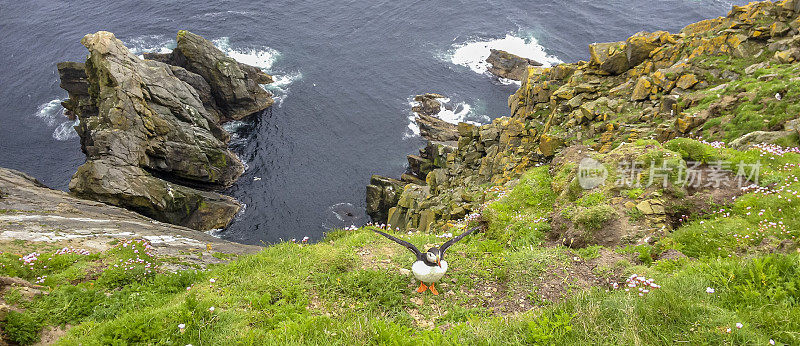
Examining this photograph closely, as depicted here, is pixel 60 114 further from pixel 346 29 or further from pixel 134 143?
pixel 346 29

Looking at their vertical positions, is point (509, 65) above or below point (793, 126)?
below

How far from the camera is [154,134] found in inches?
1849

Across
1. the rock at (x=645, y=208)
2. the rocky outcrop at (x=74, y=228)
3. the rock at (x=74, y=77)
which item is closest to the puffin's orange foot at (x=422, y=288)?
the rock at (x=645, y=208)

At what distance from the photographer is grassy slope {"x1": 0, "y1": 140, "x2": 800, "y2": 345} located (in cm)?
735

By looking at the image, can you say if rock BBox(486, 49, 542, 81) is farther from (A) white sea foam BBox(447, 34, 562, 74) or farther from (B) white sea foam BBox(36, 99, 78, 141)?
(B) white sea foam BBox(36, 99, 78, 141)

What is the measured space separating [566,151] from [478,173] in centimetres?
1031

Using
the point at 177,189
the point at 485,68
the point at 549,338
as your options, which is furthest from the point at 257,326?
the point at 485,68

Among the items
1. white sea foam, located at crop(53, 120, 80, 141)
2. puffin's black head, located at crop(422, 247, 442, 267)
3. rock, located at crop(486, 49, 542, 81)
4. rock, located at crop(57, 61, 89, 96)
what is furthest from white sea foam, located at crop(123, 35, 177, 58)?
puffin's black head, located at crop(422, 247, 442, 267)

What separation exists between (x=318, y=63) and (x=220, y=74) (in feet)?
57.0

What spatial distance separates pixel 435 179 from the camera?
38375mm

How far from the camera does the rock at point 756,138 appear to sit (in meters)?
15.9

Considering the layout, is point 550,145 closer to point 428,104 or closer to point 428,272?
point 428,272

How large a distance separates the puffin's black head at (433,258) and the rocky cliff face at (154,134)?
36.5 m

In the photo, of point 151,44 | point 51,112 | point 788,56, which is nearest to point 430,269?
point 788,56
